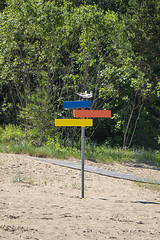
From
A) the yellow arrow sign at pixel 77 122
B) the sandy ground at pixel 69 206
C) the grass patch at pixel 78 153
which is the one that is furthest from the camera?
the grass patch at pixel 78 153

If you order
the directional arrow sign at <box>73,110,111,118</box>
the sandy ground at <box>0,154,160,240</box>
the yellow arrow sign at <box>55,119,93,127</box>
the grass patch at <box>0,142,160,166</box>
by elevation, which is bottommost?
the grass patch at <box>0,142,160,166</box>

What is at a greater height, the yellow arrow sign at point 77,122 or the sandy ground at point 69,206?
the yellow arrow sign at point 77,122

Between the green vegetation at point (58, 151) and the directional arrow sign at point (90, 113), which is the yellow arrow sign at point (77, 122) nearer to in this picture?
the directional arrow sign at point (90, 113)

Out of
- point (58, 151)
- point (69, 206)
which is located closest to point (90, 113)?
point (69, 206)

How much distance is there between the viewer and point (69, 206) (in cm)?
575

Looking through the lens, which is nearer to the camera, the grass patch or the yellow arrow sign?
the yellow arrow sign

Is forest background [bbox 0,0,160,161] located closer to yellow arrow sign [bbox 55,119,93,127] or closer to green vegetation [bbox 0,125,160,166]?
green vegetation [bbox 0,125,160,166]

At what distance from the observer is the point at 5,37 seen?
15070 mm

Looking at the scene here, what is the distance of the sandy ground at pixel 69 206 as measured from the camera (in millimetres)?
4319

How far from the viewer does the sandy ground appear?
4.32 m

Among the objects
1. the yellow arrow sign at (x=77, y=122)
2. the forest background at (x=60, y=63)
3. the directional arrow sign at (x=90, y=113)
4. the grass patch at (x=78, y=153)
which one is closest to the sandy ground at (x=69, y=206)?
the yellow arrow sign at (x=77, y=122)

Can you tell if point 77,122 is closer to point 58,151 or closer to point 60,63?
point 58,151

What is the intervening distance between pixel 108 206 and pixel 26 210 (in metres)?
1.51

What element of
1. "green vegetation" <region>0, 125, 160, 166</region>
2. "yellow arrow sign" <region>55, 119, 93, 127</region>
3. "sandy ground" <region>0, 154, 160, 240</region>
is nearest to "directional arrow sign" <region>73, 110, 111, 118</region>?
"yellow arrow sign" <region>55, 119, 93, 127</region>
